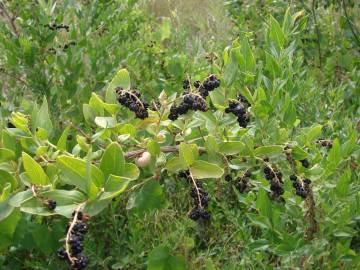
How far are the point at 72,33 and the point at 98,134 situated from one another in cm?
163

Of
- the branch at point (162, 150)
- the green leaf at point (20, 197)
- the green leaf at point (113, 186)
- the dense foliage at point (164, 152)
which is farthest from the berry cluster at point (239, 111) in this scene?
the green leaf at point (20, 197)

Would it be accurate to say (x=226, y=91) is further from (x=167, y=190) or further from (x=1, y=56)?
(x=1, y=56)

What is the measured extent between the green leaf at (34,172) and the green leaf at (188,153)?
0.28m

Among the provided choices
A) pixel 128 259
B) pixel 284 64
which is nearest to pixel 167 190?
pixel 128 259

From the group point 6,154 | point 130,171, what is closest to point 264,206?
point 130,171

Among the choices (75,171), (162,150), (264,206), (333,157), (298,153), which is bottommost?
(264,206)

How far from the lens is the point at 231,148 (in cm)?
125

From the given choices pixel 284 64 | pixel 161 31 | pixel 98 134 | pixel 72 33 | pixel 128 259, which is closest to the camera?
pixel 98 134

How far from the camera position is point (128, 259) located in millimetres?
2008

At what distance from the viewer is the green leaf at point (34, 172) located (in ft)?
3.29

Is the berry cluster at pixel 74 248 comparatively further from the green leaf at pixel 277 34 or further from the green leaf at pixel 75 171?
the green leaf at pixel 277 34

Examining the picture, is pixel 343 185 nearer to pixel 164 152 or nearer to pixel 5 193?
pixel 164 152

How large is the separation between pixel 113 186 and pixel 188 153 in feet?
0.71

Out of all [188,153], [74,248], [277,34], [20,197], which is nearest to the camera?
[74,248]
